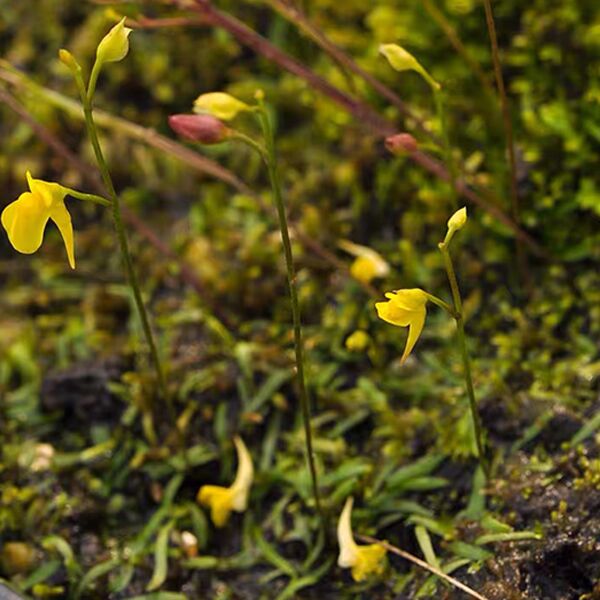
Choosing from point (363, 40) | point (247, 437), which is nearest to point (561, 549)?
point (247, 437)

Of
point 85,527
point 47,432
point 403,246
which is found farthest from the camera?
point 403,246

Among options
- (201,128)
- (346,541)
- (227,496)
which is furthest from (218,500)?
(201,128)

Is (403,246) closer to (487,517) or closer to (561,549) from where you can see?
(487,517)

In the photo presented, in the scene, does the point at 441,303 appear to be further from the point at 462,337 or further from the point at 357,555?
the point at 357,555

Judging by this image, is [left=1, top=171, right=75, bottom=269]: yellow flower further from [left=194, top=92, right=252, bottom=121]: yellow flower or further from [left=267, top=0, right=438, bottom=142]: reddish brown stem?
[left=267, top=0, right=438, bottom=142]: reddish brown stem

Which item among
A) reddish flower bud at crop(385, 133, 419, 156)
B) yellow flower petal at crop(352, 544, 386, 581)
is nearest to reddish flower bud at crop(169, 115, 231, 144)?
reddish flower bud at crop(385, 133, 419, 156)

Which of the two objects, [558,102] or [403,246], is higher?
[558,102]
